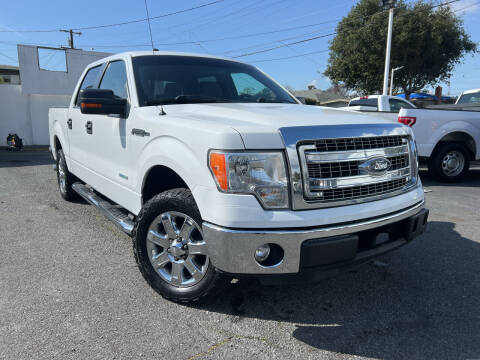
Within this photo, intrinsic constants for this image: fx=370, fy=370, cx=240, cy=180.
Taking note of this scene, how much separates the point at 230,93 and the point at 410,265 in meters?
2.28

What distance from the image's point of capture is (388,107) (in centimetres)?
966

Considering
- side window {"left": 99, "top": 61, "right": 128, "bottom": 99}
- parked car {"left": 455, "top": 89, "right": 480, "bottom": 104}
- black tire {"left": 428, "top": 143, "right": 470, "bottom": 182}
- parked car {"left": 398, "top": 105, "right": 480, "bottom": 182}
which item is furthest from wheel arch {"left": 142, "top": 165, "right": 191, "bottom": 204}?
parked car {"left": 455, "top": 89, "right": 480, "bottom": 104}

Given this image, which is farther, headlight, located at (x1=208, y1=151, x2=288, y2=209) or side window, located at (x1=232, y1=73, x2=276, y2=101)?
side window, located at (x1=232, y1=73, x2=276, y2=101)

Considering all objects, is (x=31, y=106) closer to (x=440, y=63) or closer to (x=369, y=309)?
(x=369, y=309)

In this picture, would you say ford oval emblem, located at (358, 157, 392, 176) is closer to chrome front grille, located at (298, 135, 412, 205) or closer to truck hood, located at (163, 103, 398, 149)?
chrome front grille, located at (298, 135, 412, 205)

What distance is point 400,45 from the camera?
79.9 ft

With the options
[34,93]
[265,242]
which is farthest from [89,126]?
[34,93]

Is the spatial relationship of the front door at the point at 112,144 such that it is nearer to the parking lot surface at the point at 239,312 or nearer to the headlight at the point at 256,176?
the parking lot surface at the point at 239,312

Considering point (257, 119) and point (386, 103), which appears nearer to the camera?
point (257, 119)

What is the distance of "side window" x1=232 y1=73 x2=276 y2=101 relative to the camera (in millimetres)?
3607

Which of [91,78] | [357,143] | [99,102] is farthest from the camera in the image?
[91,78]

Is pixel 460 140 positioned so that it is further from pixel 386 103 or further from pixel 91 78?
pixel 91 78

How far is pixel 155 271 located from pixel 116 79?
2.02 m

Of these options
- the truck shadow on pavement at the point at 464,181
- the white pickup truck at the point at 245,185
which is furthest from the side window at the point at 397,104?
the white pickup truck at the point at 245,185
